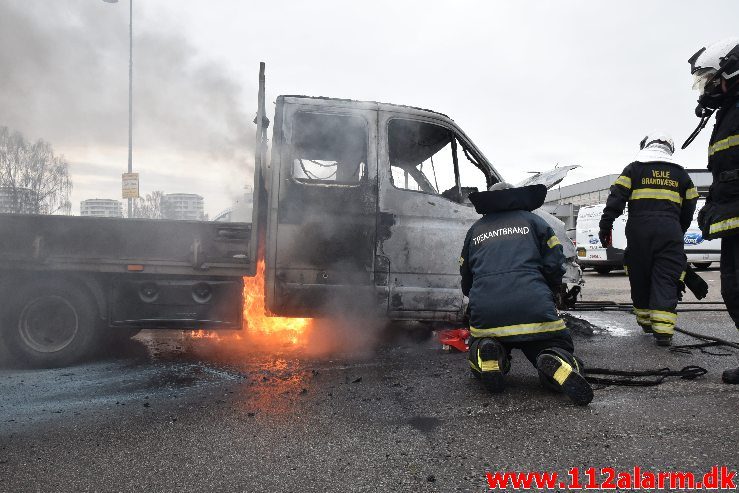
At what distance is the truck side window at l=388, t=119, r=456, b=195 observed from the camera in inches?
182

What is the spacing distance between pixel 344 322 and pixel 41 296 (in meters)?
2.50

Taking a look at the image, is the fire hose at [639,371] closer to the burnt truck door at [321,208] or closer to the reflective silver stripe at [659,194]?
the burnt truck door at [321,208]

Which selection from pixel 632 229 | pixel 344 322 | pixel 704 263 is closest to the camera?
pixel 344 322

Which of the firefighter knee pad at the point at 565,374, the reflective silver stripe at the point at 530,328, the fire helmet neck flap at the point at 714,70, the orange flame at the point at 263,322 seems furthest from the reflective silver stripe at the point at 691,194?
the orange flame at the point at 263,322

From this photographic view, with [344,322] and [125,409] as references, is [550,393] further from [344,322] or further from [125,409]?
[125,409]

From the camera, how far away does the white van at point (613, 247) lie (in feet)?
41.3

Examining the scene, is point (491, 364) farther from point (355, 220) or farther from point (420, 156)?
point (420, 156)

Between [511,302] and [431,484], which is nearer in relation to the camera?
[431,484]

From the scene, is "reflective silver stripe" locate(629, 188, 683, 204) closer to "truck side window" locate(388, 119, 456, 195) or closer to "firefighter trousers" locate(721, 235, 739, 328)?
"firefighter trousers" locate(721, 235, 739, 328)

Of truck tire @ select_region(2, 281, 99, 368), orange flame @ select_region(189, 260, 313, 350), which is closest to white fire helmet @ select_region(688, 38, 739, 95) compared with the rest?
orange flame @ select_region(189, 260, 313, 350)

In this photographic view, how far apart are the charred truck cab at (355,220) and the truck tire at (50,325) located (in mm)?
1541

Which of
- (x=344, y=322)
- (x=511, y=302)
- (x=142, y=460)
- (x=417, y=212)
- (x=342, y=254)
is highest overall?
(x=417, y=212)

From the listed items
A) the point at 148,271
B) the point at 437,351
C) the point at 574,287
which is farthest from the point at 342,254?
the point at 574,287

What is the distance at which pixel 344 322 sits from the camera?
15.0 feet
